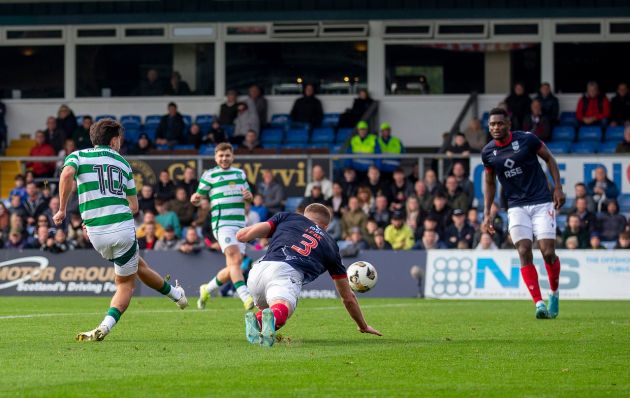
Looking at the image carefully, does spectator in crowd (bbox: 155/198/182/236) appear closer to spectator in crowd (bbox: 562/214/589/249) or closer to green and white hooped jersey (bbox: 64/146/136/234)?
spectator in crowd (bbox: 562/214/589/249)

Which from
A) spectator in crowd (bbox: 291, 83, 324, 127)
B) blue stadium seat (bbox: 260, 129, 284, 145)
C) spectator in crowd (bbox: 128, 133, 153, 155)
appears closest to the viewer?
spectator in crowd (bbox: 128, 133, 153, 155)

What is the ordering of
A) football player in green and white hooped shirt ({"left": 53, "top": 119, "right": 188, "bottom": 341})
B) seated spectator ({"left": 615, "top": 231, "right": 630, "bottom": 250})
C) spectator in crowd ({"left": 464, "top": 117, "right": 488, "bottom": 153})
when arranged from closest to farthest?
1. football player in green and white hooped shirt ({"left": 53, "top": 119, "right": 188, "bottom": 341})
2. seated spectator ({"left": 615, "top": 231, "right": 630, "bottom": 250})
3. spectator in crowd ({"left": 464, "top": 117, "right": 488, "bottom": 153})

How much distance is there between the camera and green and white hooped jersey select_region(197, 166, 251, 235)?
1672cm

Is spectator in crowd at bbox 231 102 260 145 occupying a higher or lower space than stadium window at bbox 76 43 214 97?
lower

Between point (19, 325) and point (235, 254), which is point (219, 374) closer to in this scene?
point (19, 325)

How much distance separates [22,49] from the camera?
32.4m

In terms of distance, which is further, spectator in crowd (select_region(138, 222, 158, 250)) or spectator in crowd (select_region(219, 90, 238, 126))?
spectator in crowd (select_region(219, 90, 238, 126))

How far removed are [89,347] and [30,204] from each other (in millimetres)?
15343

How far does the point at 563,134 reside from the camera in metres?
27.4

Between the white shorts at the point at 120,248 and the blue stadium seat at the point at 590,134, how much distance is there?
1752 cm

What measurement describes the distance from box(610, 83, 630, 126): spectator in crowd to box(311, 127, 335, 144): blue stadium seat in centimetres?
628

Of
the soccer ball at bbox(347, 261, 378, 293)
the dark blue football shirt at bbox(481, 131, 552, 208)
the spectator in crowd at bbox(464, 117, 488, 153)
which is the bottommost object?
the soccer ball at bbox(347, 261, 378, 293)

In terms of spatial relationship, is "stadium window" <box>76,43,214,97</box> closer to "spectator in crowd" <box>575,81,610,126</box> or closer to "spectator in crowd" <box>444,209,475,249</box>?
"spectator in crowd" <box>575,81,610,126</box>

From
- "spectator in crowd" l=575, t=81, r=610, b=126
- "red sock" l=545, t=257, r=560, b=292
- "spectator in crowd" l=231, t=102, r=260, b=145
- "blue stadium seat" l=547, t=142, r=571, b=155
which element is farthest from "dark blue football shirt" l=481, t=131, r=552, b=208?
"spectator in crowd" l=231, t=102, r=260, b=145
